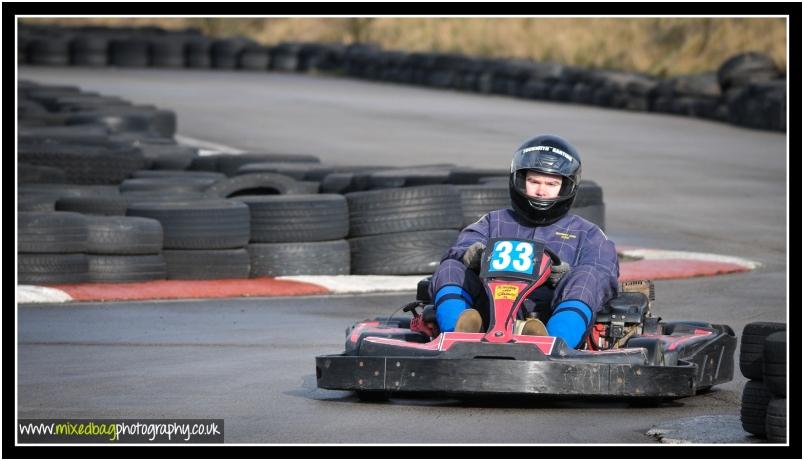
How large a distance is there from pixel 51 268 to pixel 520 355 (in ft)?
16.8

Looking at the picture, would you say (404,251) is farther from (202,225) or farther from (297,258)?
(202,225)

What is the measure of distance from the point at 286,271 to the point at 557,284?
462 centimetres

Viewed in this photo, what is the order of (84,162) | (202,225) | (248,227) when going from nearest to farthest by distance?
(202,225)
(248,227)
(84,162)

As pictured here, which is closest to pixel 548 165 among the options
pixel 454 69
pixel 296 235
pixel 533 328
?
pixel 533 328

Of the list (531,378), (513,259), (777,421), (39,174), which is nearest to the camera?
(777,421)

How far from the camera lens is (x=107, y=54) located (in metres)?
39.6

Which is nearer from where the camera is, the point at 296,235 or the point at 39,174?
the point at 296,235

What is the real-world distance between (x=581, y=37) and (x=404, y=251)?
87.9 ft

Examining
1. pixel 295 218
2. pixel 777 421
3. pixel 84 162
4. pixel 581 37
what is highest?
pixel 581 37

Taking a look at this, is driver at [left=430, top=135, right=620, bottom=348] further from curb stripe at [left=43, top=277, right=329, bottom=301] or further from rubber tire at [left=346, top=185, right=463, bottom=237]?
rubber tire at [left=346, top=185, right=463, bottom=237]

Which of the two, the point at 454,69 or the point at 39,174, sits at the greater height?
the point at 454,69

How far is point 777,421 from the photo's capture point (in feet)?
18.3

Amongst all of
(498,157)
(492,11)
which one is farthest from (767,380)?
(498,157)

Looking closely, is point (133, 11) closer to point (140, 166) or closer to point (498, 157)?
point (140, 166)
